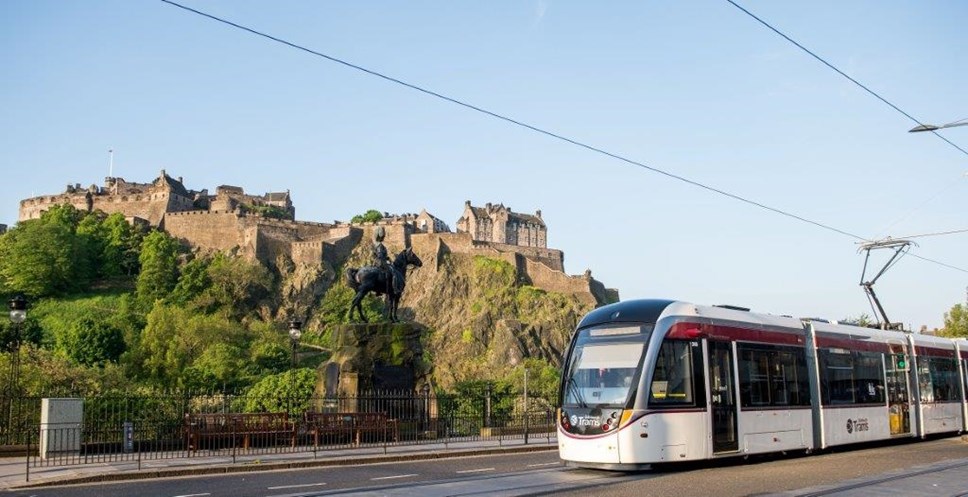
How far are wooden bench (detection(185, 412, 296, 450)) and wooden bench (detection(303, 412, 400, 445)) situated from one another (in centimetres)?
55

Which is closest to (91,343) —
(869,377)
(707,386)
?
(869,377)

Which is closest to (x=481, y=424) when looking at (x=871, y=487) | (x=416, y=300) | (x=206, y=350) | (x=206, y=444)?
(x=206, y=444)

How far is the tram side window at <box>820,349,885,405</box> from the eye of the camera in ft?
60.7

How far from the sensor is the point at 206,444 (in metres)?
20.3

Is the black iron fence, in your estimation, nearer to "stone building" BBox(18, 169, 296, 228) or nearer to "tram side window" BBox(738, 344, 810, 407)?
"tram side window" BBox(738, 344, 810, 407)

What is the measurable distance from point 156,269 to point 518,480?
3378 inches

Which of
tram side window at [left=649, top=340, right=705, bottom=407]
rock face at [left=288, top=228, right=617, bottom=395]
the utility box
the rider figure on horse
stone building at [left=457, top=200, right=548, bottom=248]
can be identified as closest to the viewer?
tram side window at [left=649, top=340, right=705, bottom=407]

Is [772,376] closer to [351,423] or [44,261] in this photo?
[351,423]

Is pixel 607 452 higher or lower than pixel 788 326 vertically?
lower

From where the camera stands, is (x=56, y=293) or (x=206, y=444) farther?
(x=56, y=293)

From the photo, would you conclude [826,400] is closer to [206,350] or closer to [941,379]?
[941,379]

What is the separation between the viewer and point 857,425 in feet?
63.6

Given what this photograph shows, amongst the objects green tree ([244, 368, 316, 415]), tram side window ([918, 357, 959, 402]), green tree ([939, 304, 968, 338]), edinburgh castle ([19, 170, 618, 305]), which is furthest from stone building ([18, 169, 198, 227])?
tram side window ([918, 357, 959, 402])

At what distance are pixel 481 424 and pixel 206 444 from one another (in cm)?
1119
